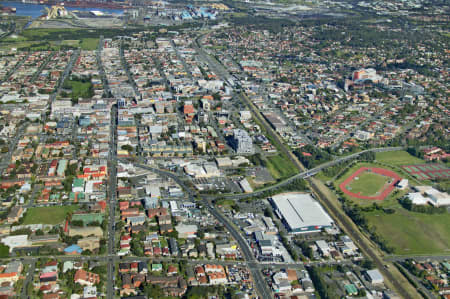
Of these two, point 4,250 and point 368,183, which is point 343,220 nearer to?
point 368,183

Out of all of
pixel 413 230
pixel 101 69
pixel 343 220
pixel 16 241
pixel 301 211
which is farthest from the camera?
pixel 101 69

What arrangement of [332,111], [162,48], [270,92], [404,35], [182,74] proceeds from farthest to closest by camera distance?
[404,35], [162,48], [182,74], [270,92], [332,111]

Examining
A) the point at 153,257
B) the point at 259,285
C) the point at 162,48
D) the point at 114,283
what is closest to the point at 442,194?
the point at 259,285

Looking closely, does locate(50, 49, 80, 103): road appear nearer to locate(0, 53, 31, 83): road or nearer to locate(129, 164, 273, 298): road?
locate(0, 53, 31, 83): road

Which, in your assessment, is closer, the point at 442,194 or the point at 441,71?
the point at 442,194

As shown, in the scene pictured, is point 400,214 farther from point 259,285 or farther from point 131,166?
point 131,166

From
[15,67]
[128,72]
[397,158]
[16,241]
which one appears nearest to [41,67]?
[15,67]

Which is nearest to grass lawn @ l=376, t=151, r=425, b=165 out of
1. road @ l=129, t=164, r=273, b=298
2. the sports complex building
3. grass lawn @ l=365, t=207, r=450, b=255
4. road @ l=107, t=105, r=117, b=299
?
grass lawn @ l=365, t=207, r=450, b=255

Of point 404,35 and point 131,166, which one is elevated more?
point 404,35
